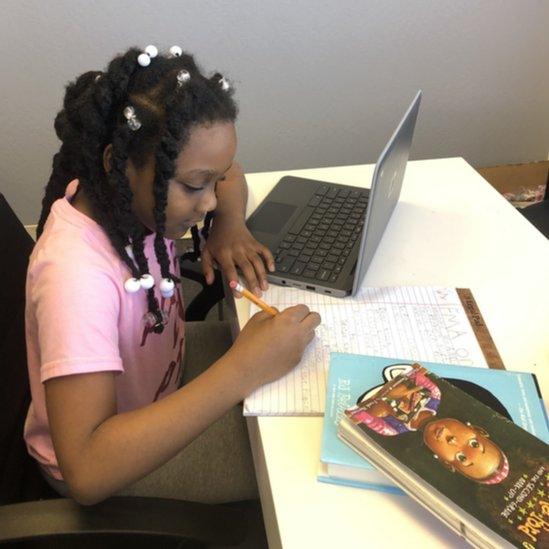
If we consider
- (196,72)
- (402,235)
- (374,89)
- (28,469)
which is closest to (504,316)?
(402,235)

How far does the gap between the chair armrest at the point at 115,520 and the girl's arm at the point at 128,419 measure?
23mm

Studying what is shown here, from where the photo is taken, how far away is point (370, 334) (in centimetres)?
71

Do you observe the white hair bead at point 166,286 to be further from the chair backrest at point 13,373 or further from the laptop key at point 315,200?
the laptop key at point 315,200

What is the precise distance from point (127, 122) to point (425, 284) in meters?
0.50

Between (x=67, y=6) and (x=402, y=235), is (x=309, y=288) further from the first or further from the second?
(x=67, y=6)

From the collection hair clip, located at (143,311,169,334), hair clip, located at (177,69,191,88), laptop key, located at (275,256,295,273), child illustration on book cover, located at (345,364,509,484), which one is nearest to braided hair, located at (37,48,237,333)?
hair clip, located at (177,69,191,88)

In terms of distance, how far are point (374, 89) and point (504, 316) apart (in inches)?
50.5

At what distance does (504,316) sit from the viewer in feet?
2.49

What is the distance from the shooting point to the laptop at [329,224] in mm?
773

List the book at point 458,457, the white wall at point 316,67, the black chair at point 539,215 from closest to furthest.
A: the book at point 458,457 < the black chair at point 539,215 < the white wall at point 316,67

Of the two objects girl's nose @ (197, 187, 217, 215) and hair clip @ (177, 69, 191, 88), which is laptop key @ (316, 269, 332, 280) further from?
hair clip @ (177, 69, 191, 88)

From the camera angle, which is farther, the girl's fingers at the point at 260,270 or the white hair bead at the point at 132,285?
the girl's fingers at the point at 260,270

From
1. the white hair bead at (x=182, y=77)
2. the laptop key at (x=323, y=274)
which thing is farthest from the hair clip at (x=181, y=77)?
the laptop key at (x=323, y=274)

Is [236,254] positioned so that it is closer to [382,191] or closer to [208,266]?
[208,266]
